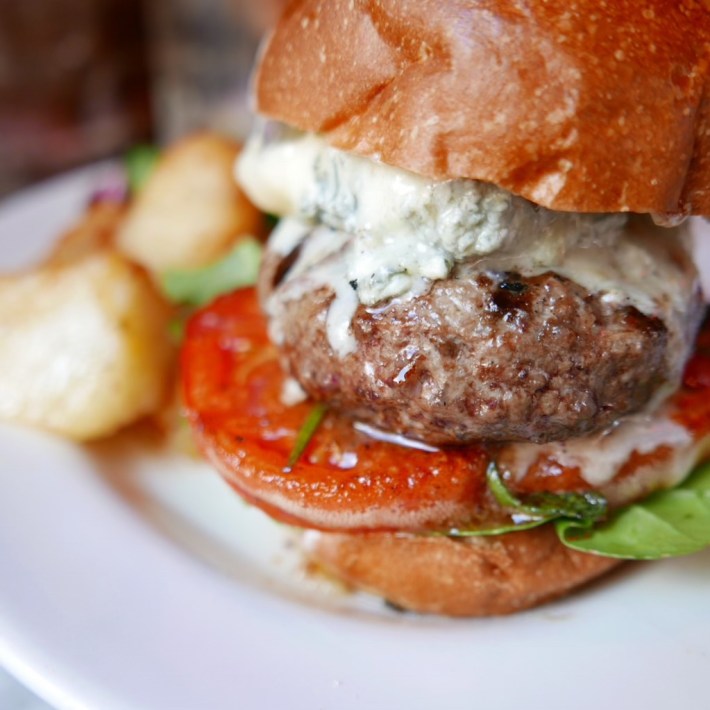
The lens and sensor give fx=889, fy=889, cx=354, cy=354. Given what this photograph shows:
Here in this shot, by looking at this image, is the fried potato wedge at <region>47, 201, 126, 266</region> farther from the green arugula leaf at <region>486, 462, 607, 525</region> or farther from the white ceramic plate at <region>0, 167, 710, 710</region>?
the green arugula leaf at <region>486, 462, 607, 525</region>

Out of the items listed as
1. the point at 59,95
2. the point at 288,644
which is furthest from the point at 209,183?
the point at 59,95

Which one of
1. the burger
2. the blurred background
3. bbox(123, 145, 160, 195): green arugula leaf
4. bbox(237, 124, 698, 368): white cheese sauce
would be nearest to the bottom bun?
the burger

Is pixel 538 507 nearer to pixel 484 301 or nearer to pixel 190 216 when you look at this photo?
pixel 484 301

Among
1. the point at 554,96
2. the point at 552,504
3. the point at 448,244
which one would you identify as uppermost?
the point at 554,96

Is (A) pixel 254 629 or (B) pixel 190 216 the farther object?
(B) pixel 190 216

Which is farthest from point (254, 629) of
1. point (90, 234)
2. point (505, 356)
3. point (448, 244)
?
point (90, 234)

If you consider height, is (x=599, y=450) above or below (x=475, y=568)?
above

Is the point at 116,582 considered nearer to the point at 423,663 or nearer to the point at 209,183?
the point at 423,663
